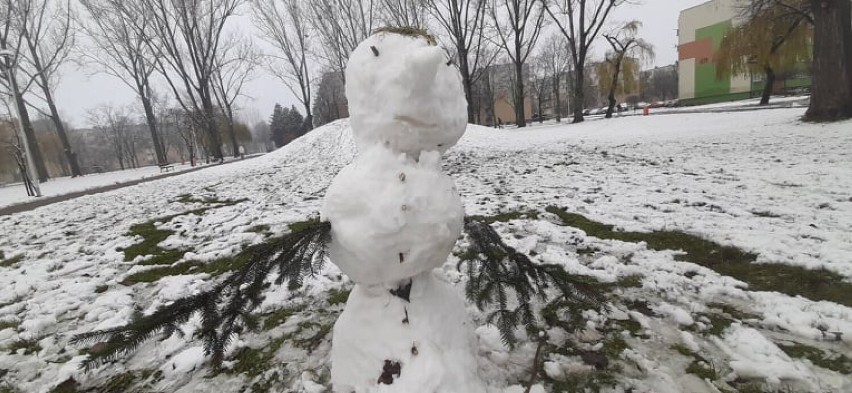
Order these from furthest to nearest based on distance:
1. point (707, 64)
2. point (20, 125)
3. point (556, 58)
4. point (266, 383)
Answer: point (556, 58)
point (707, 64)
point (20, 125)
point (266, 383)

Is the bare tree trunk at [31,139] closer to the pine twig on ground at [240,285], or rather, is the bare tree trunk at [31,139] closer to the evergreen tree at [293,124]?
the pine twig on ground at [240,285]

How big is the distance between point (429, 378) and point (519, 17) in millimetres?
22051

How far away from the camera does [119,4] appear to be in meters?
18.1

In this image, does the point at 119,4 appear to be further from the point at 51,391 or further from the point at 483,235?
the point at 483,235

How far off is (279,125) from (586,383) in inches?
2111

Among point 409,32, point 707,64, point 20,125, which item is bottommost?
point 409,32

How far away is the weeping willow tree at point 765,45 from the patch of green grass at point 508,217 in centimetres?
1767

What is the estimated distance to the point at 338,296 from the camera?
2.92 m

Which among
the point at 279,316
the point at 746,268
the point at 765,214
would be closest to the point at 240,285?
the point at 279,316

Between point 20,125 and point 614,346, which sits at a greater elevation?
point 20,125

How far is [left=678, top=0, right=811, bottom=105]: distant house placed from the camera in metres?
34.4

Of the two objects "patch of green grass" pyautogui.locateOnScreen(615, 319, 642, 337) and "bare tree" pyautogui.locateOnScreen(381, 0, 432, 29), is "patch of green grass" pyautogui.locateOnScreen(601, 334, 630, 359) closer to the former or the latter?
"patch of green grass" pyautogui.locateOnScreen(615, 319, 642, 337)

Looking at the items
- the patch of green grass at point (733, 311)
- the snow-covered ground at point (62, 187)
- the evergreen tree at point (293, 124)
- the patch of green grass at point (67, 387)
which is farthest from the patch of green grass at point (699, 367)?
the evergreen tree at point (293, 124)

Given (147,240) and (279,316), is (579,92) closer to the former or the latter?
(147,240)
